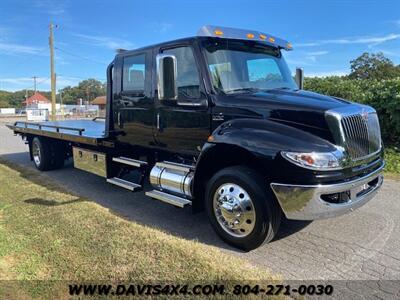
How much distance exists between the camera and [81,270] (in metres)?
3.71

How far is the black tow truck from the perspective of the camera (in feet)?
12.4

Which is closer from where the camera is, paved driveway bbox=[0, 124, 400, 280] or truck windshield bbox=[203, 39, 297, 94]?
paved driveway bbox=[0, 124, 400, 280]

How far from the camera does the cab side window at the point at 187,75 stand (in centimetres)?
481

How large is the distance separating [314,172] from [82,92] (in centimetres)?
Answer: 12171

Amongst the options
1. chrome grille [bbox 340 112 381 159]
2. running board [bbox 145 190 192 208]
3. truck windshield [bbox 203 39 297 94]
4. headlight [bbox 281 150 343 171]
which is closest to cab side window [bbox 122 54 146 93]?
truck windshield [bbox 203 39 297 94]

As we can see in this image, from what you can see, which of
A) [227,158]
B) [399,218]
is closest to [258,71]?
[227,158]

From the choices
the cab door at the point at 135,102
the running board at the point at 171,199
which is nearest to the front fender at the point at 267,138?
the running board at the point at 171,199

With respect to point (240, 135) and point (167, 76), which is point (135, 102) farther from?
point (240, 135)

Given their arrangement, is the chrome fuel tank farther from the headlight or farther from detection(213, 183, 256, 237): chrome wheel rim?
the headlight

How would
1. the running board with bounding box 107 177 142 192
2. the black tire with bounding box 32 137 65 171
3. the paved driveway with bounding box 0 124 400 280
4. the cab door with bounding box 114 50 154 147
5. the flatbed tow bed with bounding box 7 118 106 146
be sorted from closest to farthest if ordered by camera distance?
the paved driveway with bounding box 0 124 400 280 → the cab door with bounding box 114 50 154 147 → the running board with bounding box 107 177 142 192 → the flatbed tow bed with bounding box 7 118 106 146 → the black tire with bounding box 32 137 65 171

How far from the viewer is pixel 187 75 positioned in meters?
4.91

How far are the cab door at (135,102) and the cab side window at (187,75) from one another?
0.70 metres

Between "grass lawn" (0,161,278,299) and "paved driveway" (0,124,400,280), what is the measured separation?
30 cm

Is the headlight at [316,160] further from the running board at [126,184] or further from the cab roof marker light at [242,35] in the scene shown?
the running board at [126,184]
